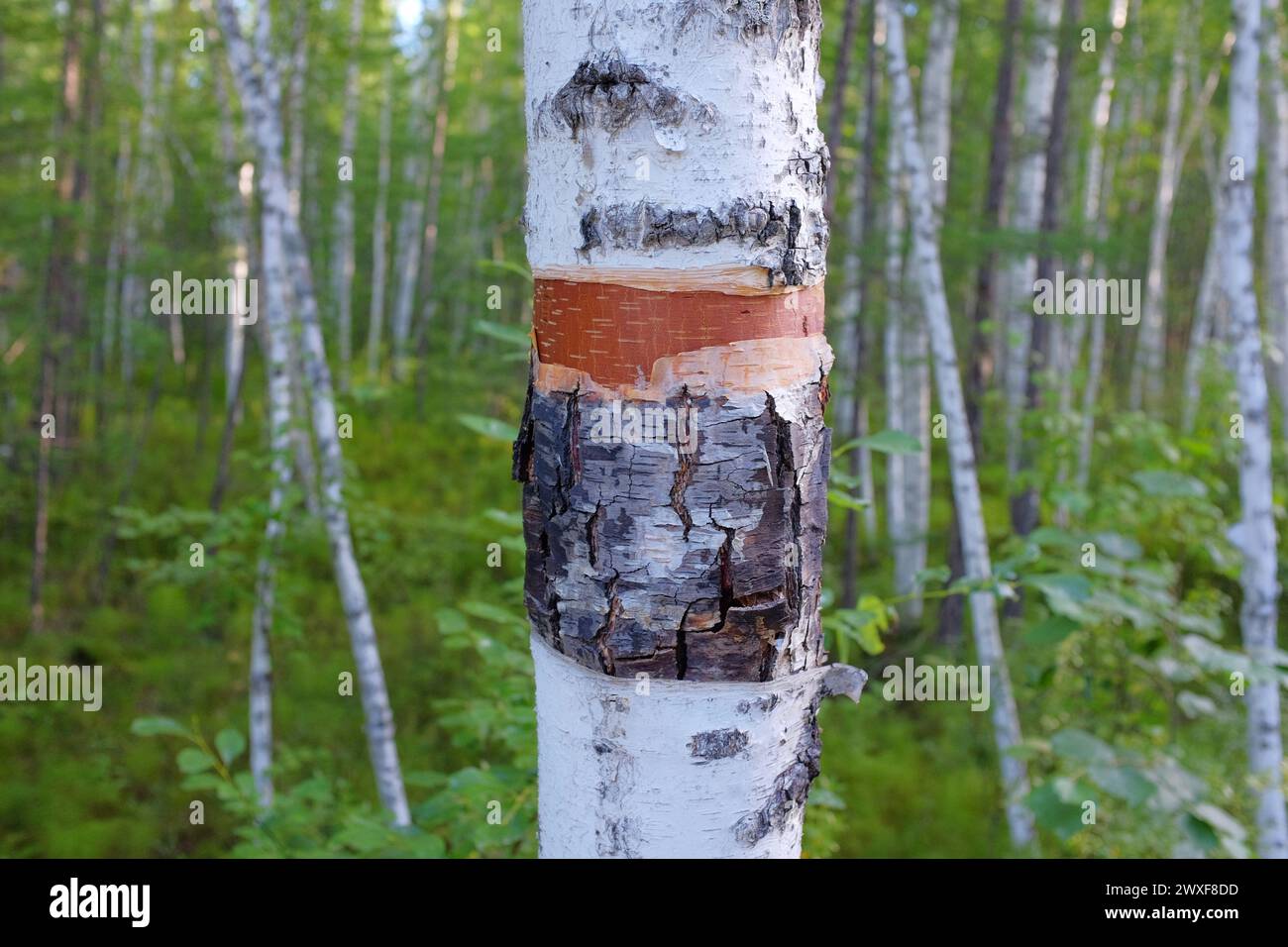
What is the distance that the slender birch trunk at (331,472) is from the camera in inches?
181

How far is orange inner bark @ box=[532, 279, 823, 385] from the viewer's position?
2.81 feet

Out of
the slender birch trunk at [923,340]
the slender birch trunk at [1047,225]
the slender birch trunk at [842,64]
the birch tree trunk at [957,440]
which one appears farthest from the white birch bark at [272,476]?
the slender birch trunk at [1047,225]

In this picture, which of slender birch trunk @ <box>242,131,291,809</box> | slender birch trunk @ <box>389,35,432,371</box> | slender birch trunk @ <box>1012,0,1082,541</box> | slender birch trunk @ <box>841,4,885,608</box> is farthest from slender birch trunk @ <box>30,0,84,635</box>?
slender birch trunk @ <box>1012,0,1082,541</box>

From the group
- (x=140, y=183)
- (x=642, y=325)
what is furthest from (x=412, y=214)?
(x=642, y=325)

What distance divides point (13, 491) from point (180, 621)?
232cm

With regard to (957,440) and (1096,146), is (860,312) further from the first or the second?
(1096,146)

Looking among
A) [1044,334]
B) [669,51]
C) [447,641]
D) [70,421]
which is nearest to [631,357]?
[669,51]

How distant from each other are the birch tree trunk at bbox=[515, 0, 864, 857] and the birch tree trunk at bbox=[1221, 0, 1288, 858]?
10.6ft

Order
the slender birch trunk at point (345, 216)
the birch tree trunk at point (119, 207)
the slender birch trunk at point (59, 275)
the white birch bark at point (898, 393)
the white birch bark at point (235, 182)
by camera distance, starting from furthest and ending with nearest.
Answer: the slender birch trunk at point (345, 216) → the birch tree trunk at point (119, 207) → the white birch bark at point (898, 393) → the slender birch trunk at point (59, 275) → the white birch bark at point (235, 182)

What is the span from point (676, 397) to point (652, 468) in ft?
0.23

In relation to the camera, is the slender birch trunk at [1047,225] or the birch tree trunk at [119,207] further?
the birch tree trunk at [119,207]

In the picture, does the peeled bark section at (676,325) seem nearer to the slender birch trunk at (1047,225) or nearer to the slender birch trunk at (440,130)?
the slender birch trunk at (1047,225)

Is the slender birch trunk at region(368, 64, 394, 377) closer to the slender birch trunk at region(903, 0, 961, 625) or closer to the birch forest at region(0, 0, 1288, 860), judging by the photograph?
the birch forest at region(0, 0, 1288, 860)

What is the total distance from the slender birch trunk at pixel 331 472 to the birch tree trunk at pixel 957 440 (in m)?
3.18
